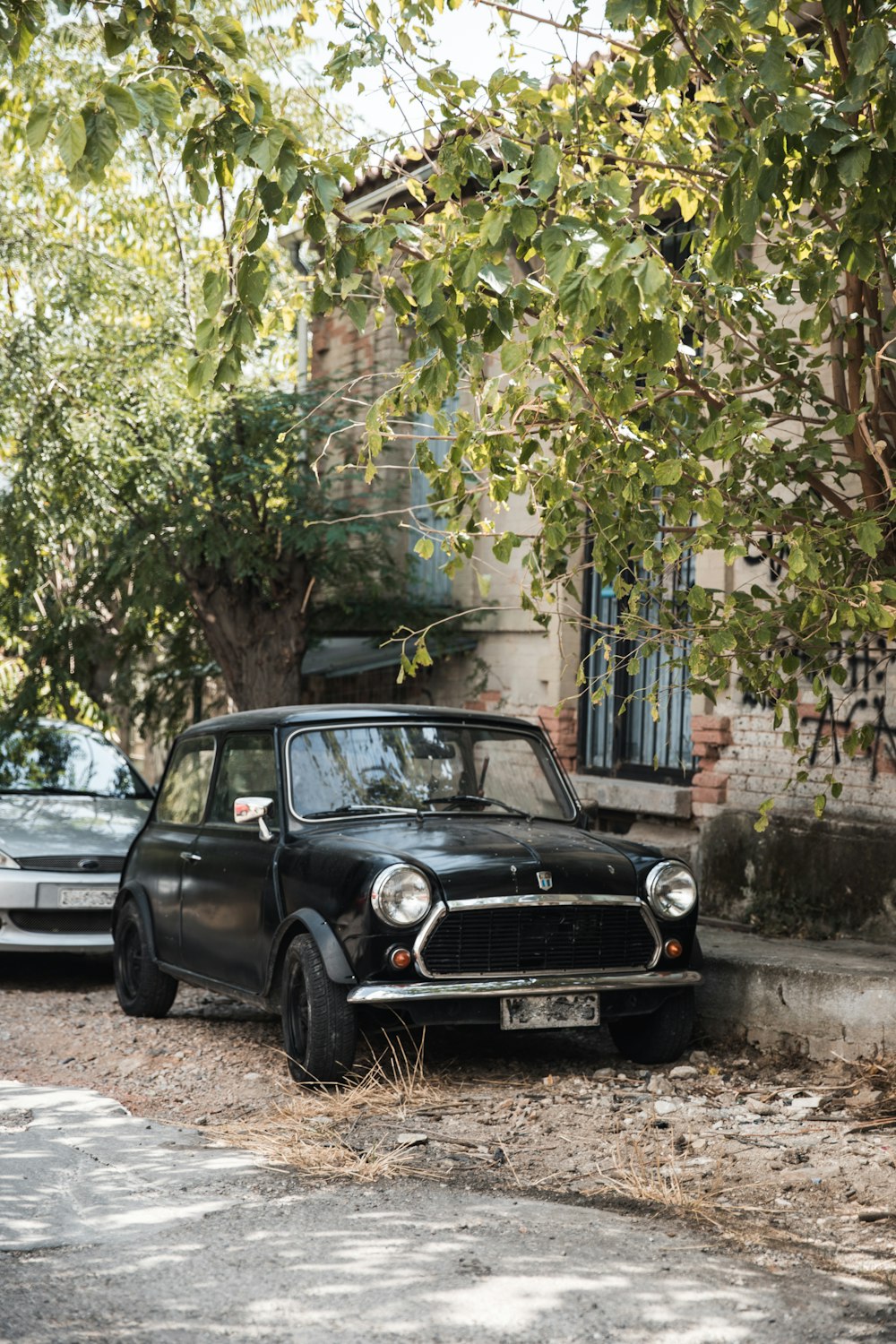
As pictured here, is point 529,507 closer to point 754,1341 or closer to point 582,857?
point 582,857

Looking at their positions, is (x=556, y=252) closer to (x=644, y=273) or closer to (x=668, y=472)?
(x=644, y=273)

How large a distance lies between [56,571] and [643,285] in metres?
10.9

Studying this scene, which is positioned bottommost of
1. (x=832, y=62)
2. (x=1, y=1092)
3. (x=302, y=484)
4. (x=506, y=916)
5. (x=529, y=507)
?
(x=1, y=1092)

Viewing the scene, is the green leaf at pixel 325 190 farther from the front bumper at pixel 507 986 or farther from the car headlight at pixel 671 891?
the car headlight at pixel 671 891

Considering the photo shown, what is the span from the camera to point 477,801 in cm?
753

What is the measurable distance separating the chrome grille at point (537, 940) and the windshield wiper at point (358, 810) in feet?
2.92

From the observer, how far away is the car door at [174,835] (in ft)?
26.8

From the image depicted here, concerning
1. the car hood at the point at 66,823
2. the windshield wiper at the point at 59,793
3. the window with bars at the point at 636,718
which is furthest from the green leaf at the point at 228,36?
the windshield wiper at the point at 59,793

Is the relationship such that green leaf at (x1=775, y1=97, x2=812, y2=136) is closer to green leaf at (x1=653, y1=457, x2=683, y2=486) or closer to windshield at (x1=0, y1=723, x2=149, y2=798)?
green leaf at (x1=653, y1=457, x2=683, y2=486)

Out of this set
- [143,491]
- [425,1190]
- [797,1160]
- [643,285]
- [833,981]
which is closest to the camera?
[643,285]

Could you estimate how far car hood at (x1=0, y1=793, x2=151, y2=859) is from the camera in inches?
379

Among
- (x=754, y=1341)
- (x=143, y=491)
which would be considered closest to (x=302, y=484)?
(x=143, y=491)

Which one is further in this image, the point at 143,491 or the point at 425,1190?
the point at 143,491

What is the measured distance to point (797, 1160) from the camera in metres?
5.71
